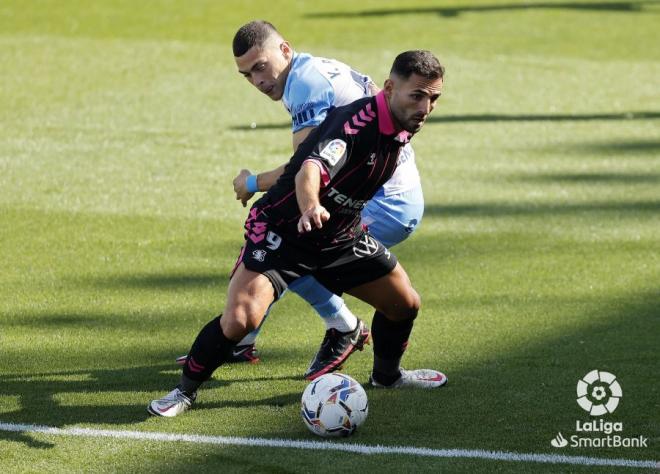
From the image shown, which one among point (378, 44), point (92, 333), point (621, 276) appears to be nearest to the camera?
point (92, 333)

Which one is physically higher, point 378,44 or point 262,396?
point 378,44

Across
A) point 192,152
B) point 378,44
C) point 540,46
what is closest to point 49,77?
point 192,152

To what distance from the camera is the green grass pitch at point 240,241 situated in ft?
19.9

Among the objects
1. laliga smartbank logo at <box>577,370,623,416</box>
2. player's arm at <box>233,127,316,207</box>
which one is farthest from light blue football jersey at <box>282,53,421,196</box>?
laliga smartbank logo at <box>577,370,623,416</box>

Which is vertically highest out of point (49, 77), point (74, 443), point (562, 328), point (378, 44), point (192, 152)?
point (378, 44)

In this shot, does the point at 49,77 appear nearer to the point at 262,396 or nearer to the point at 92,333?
the point at 92,333

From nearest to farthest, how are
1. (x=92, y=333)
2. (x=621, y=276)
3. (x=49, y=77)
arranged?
1. (x=92, y=333)
2. (x=621, y=276)
3. (x=49, y=77)

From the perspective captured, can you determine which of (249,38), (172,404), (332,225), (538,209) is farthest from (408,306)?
(538,209)

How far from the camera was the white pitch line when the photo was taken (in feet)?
18.1

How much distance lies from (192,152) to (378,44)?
27.9 ft

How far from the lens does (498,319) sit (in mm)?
8102

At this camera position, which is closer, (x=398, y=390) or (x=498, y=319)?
(x=398, y=390)

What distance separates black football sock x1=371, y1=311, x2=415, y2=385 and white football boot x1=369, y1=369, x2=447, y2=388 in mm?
35

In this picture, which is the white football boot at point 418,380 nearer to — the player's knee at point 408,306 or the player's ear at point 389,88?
the player's knee at point 408,306
